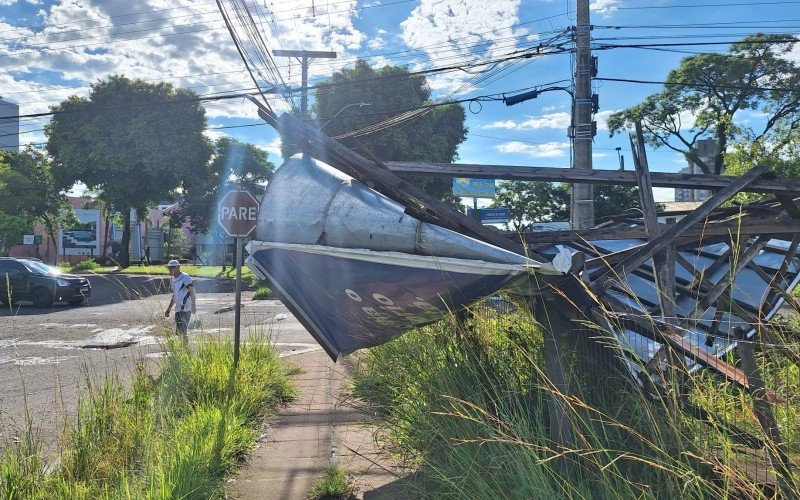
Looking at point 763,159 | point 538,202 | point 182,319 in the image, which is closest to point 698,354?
point 182,319

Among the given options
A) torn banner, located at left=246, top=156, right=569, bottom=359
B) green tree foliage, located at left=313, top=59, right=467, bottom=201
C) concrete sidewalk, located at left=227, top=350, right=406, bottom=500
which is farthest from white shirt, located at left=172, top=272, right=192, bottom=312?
green tree foliage, located at left=313, top=59, right=467, bottom=201

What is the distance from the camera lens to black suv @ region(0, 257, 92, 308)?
19.8 m

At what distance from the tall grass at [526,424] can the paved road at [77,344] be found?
239cm

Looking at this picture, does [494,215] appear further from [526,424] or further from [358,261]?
[526,424]

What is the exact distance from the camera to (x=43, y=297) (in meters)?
20.0

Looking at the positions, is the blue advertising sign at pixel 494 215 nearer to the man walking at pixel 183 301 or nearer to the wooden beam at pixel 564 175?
the man walking at pixel 183 301

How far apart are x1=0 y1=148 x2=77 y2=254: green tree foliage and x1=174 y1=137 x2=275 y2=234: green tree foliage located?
874 cm

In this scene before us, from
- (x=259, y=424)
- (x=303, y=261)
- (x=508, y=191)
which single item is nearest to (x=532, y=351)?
(x=303, y=261)

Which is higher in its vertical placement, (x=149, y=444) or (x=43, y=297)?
(x=149, y=444)

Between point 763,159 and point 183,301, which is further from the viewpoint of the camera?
point 763,159

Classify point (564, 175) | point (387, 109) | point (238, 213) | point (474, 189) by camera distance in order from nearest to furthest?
point (564, 175) → point (238, 213) → point (387, 109) → point (474, 189)

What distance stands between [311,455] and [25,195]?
44.0m

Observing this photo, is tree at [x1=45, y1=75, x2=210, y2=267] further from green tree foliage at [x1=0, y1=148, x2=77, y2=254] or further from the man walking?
the man walking

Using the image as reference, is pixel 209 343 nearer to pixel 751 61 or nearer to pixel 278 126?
pixel 278 126
